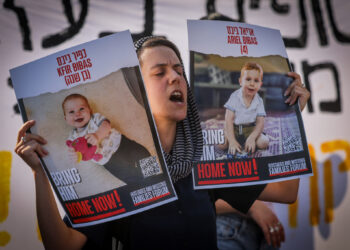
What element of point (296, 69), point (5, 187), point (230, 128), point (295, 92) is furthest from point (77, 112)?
point (296, 69)

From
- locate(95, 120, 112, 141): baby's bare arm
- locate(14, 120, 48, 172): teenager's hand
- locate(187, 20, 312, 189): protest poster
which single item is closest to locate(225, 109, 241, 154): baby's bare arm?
locate(187, 20, 312, 189): protest poster

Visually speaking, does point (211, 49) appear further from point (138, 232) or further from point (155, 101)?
point (138, 232)

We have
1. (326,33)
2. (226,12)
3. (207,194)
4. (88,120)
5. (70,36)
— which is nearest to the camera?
(88,120)

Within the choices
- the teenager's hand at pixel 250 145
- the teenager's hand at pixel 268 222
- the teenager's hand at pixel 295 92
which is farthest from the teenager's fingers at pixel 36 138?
the teenager's hand at pixel 268 222

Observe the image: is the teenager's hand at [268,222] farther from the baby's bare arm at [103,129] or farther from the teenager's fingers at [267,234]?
the baby's bare arm at [103,129]

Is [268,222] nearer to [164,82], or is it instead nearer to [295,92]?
[295,92]

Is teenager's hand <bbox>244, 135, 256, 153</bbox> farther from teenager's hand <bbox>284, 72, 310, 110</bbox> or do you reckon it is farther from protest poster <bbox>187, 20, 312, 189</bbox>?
teenager's hand <bbox>284, 72, 310, 110</bbox>

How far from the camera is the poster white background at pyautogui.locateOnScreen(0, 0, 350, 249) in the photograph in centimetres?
139

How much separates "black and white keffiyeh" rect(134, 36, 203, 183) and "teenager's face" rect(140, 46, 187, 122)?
0.05 meters

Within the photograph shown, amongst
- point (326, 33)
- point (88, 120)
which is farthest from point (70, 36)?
point (326, 33)

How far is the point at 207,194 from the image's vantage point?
1.10 meters

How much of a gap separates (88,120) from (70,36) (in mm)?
713

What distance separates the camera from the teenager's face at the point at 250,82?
0.97 meters

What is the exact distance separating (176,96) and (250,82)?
209 millimetres
